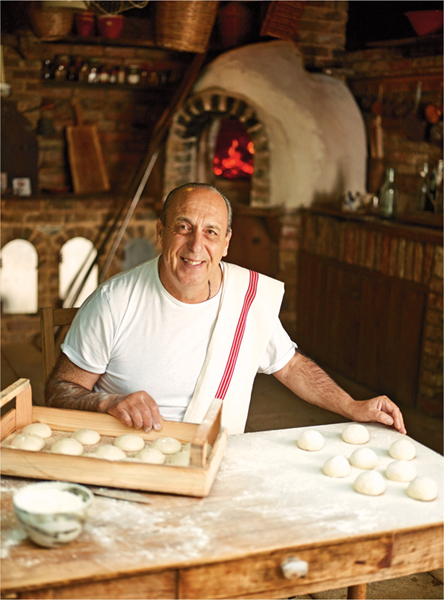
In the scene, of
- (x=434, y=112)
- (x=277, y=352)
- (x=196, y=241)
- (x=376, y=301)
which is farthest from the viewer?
(x=434, y=112)

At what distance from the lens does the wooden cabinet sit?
436 centimetres

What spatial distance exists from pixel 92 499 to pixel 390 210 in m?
3.91

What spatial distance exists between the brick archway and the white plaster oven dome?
54 mm

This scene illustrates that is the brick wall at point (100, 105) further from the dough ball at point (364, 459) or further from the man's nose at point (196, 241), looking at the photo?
the dough ball at point (364, 459)

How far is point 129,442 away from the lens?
1.66m

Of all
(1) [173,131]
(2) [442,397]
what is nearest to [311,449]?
(2) [442,397]

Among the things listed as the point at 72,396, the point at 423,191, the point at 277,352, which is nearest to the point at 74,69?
the point at 423,191

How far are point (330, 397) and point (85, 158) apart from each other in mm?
4759

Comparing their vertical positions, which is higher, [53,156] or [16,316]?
[53,156]

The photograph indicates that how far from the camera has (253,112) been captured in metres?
5.46

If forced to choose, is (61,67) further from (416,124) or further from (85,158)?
(416,124)

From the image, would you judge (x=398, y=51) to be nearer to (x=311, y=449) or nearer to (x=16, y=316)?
(x=16, y=316)

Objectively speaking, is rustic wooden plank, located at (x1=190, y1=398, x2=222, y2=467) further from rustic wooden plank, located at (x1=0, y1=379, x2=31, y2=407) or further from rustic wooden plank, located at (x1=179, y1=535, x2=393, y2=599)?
rustic wooden plank, located at (x1=0, y1=379, x2=31, y2=407)

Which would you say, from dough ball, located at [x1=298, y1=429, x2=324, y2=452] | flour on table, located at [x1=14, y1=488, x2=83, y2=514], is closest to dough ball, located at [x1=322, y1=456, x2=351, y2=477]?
dough ball, located at [x1=298, y1=429, x2=324, y2=452]
